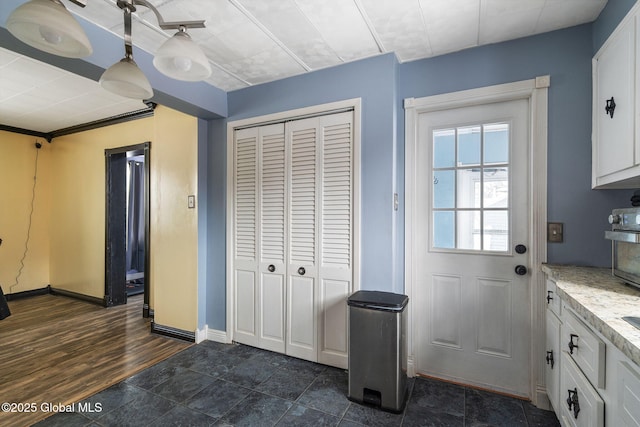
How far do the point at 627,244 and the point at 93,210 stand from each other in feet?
18.2

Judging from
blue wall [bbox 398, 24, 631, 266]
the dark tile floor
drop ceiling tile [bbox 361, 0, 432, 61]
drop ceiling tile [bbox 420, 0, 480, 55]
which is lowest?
the dark tile floor

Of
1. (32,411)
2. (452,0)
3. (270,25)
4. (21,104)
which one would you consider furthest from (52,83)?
(452,0)

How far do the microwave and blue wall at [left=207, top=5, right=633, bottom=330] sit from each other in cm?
46

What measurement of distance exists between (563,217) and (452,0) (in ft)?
4.94

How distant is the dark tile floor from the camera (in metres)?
1.81

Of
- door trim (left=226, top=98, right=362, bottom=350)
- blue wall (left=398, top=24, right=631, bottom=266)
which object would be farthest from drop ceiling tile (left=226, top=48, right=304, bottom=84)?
blue wall (left=398, top=24, right=631, bottom=266)

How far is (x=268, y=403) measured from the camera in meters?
1.99

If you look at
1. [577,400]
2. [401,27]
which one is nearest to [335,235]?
[401,27]

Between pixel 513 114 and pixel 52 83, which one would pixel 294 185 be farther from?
pixel 52 83

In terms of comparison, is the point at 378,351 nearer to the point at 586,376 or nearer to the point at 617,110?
the point at 586,376

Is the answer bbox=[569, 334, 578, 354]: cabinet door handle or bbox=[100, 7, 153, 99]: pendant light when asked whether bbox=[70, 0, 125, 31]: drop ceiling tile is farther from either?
bbox=[569, 334, 578, 354]: cabinet door handle

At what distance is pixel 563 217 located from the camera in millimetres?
1898

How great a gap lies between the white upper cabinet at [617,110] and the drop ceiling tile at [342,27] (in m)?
1.32

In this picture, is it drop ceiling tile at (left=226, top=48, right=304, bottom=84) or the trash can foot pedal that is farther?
drop ceiling tile at (left=226, top=48, right=304, bottom=84)
